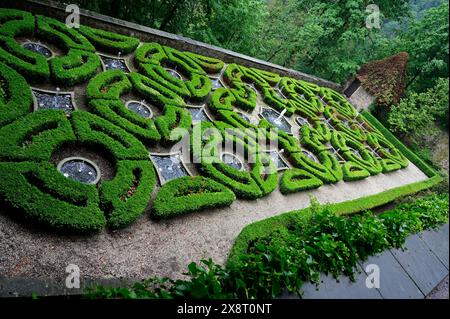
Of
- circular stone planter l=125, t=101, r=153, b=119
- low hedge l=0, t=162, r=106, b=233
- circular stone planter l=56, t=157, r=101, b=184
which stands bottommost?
low hedge l=0, t=162, r=106, b=233

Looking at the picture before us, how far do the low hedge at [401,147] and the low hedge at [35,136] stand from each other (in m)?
17.4

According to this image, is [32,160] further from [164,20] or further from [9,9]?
[164,20]

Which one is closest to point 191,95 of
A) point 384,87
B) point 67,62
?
point 67,62

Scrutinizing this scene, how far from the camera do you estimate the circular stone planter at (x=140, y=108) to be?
26.5 ft

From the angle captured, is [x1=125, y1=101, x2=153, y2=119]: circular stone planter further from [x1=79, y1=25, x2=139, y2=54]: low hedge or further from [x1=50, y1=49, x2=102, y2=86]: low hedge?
[x1=79, y1=25, x2=139, y2=54]: low hedge

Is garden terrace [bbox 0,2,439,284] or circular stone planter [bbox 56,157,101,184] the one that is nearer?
garden terrace [bbox 0,2,439,284]

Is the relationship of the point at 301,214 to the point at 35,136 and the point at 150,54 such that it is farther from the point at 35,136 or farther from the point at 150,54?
the point at 150,54

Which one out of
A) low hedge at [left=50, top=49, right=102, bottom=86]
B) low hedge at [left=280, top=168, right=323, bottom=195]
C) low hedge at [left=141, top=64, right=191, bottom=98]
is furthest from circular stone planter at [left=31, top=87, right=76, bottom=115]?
low hedge at [left=280, top=168, right=323, bottom=195]

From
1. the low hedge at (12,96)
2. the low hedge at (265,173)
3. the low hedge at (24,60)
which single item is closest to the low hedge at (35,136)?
the low hedge at (12,96)

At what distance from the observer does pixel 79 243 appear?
504 cm

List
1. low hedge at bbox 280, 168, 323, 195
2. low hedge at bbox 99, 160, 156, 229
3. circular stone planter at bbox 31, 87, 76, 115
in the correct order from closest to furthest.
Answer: low hedge at bbox 99, 160, 156, 229 < circular stone planter at bbox 31, 87, 76, 115 < low hedge at bbox 280, 168, 323, 195

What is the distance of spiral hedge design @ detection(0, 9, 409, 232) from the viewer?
525 cm

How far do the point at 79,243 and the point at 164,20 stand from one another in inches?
457

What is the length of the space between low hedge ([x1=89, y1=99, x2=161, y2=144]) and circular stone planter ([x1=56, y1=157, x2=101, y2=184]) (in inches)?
52.7
